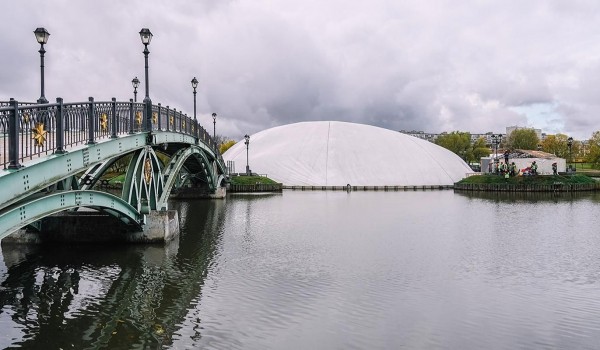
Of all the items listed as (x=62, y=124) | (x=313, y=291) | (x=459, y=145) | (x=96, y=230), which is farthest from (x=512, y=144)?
(x=62, y=124)

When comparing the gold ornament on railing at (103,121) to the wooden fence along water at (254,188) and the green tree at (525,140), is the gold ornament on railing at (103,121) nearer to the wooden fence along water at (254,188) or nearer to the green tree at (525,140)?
the wooden fence along water at (254,188)

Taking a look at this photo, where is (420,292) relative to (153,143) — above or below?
below

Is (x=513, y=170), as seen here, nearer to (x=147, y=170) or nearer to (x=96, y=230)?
(x=147, y=170)

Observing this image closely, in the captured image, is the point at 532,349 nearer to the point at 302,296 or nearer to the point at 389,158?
the point at 302,296

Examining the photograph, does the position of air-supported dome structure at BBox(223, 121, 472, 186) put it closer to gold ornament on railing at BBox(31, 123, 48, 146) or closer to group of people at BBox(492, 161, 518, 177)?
Answer: group of people at BBox(492, 161, 518, 177)

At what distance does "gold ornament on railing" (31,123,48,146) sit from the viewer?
12023 millimetres

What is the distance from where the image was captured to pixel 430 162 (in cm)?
7838

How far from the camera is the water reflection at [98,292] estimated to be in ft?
35.5

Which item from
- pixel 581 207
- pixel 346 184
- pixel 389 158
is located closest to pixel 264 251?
pixel 581 207

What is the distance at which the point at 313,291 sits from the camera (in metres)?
14.3

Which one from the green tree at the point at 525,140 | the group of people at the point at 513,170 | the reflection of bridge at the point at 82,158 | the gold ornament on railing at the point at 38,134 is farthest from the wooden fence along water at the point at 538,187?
the green tree at the point at 525,140

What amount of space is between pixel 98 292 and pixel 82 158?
A: 389cm

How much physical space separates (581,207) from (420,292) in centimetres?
3339

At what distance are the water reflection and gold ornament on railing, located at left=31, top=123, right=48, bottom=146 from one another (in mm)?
4156
